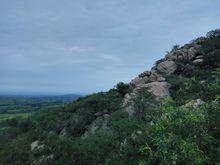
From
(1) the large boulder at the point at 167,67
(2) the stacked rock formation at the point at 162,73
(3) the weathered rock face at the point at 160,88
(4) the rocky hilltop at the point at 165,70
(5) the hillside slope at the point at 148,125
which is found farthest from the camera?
(1) the large boulder at the point at 167,67

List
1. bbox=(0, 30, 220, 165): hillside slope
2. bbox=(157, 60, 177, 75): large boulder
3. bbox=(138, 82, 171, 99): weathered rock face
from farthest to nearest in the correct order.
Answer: bbox=(157, 60, 177, 75): large boulder, bbox=(138, 82, 171, 99): weathered rock face, bbox=(0, 30, 220, 165): hillside slope

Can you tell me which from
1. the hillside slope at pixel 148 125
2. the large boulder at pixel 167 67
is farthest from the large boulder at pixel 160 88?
the large boulder at pixel 167 67

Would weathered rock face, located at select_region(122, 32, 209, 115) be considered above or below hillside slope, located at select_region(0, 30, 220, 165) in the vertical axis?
above

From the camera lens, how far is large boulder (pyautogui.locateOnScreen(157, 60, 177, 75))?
163ft

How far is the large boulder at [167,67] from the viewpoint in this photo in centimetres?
4975

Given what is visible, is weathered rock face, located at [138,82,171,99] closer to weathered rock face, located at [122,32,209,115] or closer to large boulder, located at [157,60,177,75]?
weathered rock face, located at [122,32,209,115]

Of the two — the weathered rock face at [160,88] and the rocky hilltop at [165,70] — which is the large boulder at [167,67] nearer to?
the rocky hilltop at [165,70]

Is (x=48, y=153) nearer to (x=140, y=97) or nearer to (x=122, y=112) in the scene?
(x=122, y=112)

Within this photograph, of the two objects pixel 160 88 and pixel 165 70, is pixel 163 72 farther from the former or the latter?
pixel 160 88

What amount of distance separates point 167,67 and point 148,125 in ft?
113

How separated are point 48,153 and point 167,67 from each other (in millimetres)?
29141

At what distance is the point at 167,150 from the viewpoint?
10.8 meters

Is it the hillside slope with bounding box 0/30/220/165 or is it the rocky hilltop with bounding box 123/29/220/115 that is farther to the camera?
the rocky hilltop with bounding box 123/29/220/115

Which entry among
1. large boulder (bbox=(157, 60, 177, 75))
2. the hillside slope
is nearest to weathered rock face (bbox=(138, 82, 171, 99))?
the hillside slope
